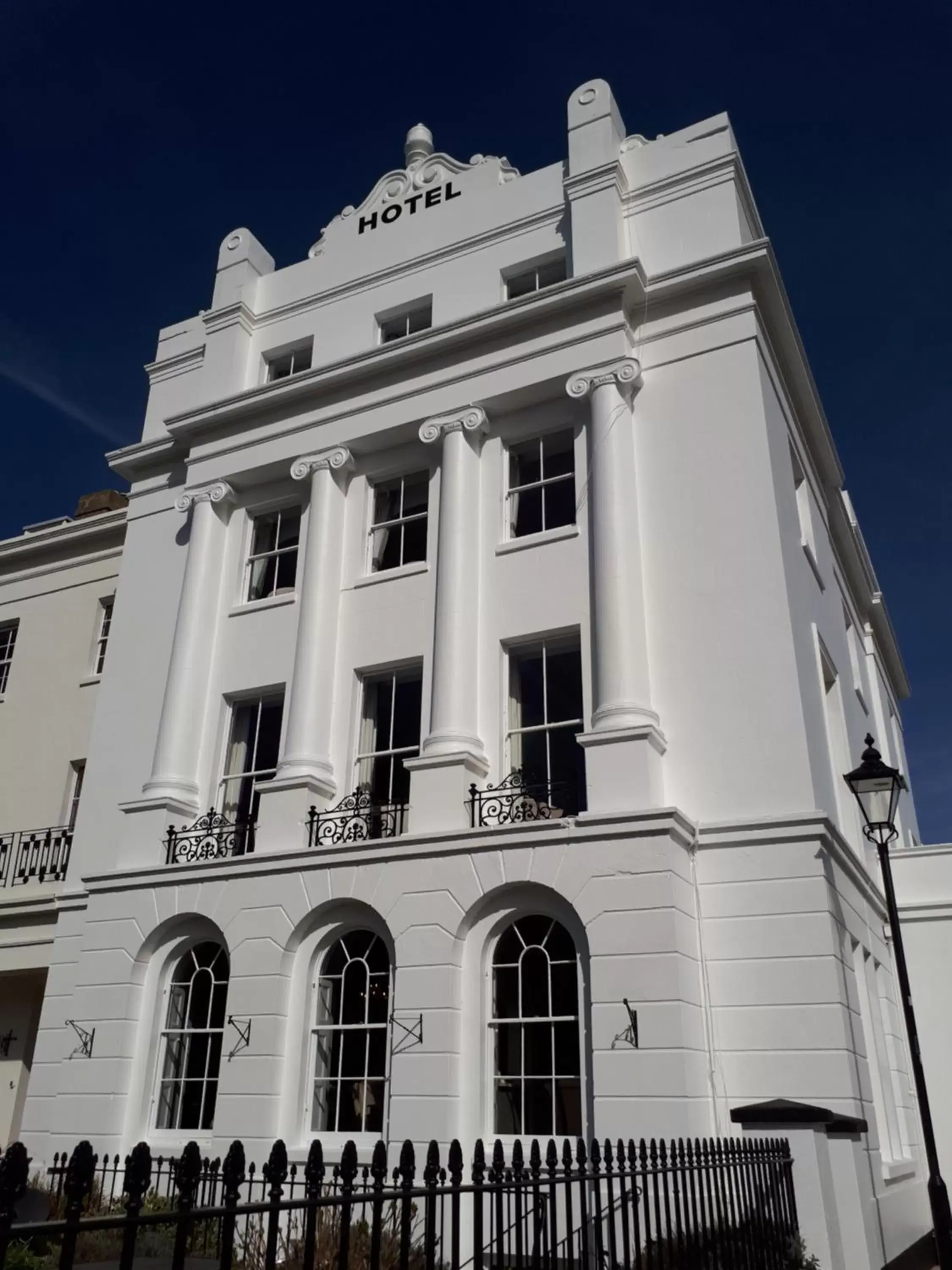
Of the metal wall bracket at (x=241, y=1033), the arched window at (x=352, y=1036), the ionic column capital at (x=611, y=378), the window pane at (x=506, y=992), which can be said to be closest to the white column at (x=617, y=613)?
the ionic column capital at (x=611, y=378)

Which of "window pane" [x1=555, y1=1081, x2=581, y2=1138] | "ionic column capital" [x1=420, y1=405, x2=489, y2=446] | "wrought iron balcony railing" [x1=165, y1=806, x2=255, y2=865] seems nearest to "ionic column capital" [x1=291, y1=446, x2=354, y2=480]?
"ionic column capital" [x1=420, y1=405, x2=489, y2=446]

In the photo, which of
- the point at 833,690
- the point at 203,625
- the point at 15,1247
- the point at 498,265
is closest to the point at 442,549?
the point at 203,625

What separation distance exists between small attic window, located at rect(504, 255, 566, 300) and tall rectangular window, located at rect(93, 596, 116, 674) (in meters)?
10.6

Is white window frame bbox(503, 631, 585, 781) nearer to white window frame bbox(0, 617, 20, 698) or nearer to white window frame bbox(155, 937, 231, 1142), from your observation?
Answer: white window frame bbox(155, 937, 231, 1142)

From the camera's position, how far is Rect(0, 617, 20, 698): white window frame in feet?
77.6

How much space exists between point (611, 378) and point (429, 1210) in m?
13.5

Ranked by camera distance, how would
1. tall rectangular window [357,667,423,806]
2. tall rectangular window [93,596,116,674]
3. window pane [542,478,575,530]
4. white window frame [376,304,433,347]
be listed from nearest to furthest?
1. tall rectangular window [357,667,423,806]
2. window pane [542,478,575,530]
3. white window frame [376,304,433,347]
4. tall rectangular window [93,596,116,674]

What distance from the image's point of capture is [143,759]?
1817 centimetres

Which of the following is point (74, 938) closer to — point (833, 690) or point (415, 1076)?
point (415, 1076)

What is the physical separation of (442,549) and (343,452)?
3076 mm

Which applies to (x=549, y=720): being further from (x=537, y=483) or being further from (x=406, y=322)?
(x=406, y=322)

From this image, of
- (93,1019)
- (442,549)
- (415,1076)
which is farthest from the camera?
(442,549)

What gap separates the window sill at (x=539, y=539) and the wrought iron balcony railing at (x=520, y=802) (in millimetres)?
3597

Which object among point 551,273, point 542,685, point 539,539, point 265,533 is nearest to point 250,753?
point 265,533
